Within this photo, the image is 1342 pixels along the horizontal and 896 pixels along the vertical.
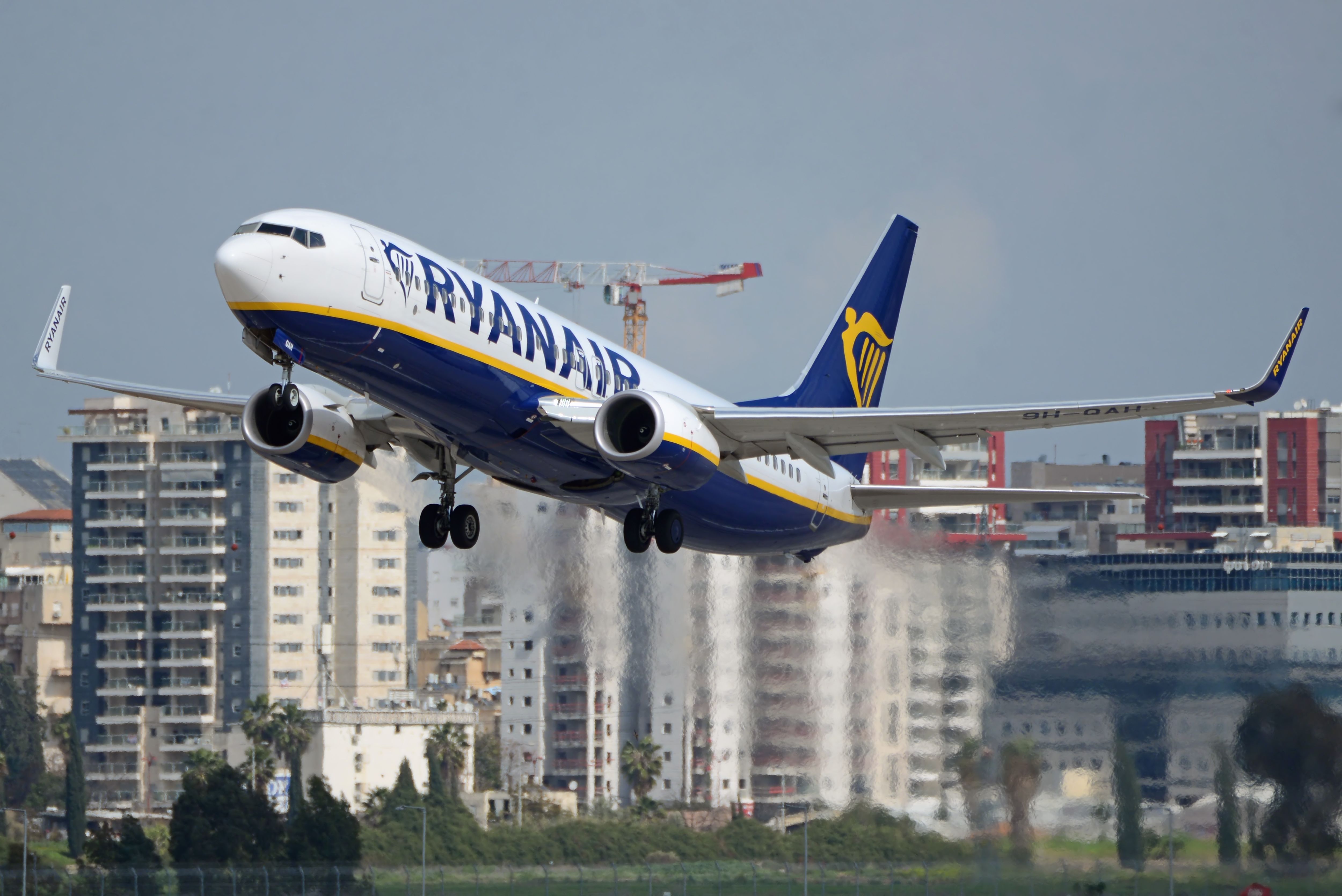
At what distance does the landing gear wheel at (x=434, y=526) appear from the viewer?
31.0 m

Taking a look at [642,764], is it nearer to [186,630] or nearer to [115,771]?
[115,771]

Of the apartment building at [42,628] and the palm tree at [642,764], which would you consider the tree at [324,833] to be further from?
the apartment building at [42,628]

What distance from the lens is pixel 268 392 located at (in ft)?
92.4

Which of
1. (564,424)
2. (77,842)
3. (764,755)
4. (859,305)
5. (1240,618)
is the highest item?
(859,305)

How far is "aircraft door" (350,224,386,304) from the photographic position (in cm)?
2438

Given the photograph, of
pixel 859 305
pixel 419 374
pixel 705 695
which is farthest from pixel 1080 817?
pixel 419 374

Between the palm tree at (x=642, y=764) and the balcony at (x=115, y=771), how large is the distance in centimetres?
4397

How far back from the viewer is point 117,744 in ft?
268

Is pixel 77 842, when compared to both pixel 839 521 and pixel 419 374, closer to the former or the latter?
pixel 839 521

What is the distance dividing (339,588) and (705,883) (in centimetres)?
4445

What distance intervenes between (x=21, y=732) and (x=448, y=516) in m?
47.2

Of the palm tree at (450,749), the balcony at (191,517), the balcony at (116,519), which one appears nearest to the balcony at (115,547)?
the balcony at (116,519)

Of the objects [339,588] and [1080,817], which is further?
[339,588]

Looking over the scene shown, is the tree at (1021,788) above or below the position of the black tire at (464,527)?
below
